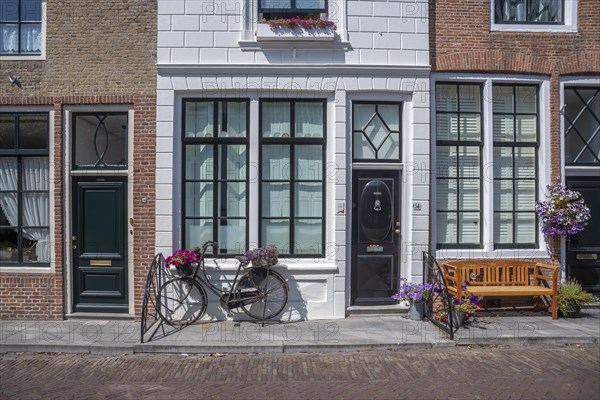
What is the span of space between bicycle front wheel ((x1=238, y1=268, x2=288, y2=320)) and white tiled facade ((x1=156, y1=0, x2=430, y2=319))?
30 cm

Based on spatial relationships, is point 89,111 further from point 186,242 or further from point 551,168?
point 551,168

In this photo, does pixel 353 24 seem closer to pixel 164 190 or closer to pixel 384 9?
pixel 384 9

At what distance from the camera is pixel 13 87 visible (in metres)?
9.06

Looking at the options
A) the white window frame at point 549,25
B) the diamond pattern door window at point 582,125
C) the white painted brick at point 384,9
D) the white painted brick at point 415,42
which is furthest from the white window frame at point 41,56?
the diamond pattern door window at point 582,125

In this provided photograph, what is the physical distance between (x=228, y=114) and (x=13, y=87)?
12.4 feet

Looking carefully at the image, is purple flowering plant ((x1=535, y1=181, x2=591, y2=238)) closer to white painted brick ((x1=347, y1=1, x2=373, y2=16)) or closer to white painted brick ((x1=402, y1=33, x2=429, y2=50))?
white painted brick ((x1=402, y1=33, x2=429, y2=50))

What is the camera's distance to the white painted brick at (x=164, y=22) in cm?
895

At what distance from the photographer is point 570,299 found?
345 inches

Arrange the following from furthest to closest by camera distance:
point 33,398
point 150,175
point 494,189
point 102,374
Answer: point 494,189 → point 150,175 → point 102,374 → point 33,398

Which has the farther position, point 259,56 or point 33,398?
point 259,56

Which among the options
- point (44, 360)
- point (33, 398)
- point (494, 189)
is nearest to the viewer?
point (33, 398)

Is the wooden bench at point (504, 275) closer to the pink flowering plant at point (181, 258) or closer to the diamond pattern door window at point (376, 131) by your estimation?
the diamond pattern door window at point (376, 131)

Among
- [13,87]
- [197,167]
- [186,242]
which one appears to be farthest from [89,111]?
[186,242]

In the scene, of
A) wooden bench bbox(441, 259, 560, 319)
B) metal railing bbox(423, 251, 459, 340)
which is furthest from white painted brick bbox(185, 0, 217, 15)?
wooden bench bbox(441, 259, 560, 319)
